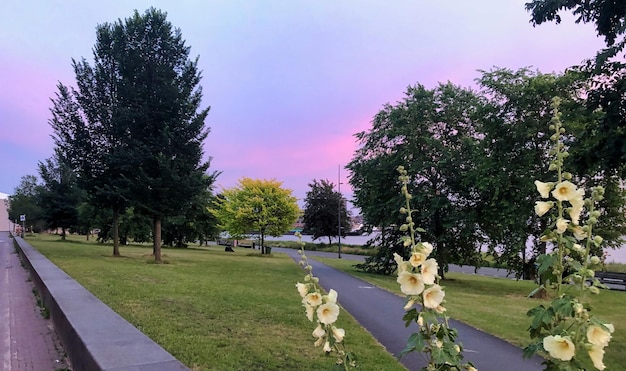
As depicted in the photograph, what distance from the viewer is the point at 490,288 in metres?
19.0

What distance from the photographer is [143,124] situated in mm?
20750

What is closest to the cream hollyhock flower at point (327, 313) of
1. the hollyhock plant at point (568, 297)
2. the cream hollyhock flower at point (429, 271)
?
the cream hollyhock flower at point (429, 271)

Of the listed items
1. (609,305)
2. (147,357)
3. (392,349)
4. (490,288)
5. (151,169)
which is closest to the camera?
(147,357)

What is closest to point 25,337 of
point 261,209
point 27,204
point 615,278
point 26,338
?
point 26,338

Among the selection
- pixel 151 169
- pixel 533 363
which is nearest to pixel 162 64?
pixel 151 169

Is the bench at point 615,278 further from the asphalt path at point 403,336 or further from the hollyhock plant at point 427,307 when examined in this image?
the hollyhock plant at point 427,307

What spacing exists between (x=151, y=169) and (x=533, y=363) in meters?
17.7

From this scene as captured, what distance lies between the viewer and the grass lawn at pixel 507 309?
8.33m

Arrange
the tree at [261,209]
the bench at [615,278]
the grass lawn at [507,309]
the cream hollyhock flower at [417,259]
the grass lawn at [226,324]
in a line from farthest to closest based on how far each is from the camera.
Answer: the tree at [261,209]
the bench at [615,278]
the grass lawn at [507,309]
the grass lawn at [226,324]
the cream hollyhock flower at [417,259]

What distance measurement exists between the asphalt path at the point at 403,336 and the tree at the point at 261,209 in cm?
2108

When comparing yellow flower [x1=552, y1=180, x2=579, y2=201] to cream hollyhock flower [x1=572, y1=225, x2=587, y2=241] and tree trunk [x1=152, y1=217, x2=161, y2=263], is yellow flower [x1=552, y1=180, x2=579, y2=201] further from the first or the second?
tree trunk [x1=152, y1=217, x2=161, y2=263]

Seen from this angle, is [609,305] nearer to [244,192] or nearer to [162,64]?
[162,64]

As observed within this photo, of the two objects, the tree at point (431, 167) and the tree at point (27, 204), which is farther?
the tree at point (27, 204)

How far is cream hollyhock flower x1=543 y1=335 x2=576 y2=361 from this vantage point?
187 cm
